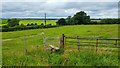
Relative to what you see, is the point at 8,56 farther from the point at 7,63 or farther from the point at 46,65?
the point at 46,65

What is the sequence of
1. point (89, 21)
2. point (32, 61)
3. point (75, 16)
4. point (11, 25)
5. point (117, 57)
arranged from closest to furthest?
1. point (32, 61)
2. point (117, 57)
3. point (11, 25)
4. point (75, 16)
5. point (89, 21)

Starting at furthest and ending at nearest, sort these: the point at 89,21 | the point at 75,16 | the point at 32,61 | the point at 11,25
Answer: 1. the point at 89,21
2. the point at 75,16
3. the point at 11,25
4. the point at 32,61

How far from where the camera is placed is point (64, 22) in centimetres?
7844

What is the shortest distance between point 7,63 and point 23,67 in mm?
868

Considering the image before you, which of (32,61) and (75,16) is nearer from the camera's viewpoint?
(32,61)

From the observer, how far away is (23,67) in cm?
1002

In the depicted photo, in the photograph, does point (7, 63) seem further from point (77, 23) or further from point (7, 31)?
point (77, 23)

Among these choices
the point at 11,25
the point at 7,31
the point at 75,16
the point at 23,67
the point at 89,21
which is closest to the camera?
the point at 23,67

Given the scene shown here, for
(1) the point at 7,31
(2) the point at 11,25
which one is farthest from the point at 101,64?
(2) the point at 11,25

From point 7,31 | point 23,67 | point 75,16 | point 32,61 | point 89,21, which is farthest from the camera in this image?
point 89,21

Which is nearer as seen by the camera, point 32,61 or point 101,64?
point 101,64

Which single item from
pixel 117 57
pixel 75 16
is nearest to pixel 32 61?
pixel 117 57

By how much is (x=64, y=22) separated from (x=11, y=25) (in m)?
18.3

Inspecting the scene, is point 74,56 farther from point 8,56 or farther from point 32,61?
point 8,56
